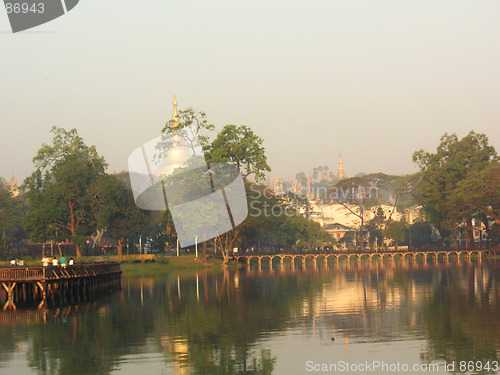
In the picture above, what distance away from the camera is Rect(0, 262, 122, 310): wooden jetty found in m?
39.2

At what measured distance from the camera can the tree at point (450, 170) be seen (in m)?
96.6

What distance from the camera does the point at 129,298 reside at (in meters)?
43.5

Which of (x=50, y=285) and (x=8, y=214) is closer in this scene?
(x=50, y=285)

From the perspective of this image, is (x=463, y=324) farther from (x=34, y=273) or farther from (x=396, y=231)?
(x=396, y=231)

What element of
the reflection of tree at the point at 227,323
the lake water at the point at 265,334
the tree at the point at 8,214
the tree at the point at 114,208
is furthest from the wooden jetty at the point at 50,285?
the tree at the point at 8,214

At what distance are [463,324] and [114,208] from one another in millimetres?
57379

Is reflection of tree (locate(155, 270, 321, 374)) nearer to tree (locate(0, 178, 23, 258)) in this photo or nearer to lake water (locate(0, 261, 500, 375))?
lake water (locate(0, 261, 500, 375))

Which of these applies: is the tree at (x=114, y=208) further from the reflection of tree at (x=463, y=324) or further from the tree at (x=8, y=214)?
the reflection of tree at (x=463, y=324)

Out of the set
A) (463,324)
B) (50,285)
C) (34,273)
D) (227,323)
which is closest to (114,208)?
(50,285)

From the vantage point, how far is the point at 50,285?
1634 inches

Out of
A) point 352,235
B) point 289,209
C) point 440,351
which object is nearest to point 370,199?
point 289,209

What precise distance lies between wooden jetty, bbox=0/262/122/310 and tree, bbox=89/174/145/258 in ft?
99.7

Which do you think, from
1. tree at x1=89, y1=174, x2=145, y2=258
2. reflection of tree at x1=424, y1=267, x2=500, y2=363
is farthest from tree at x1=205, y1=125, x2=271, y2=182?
reflection of tree at x1=424, y1=267, x2=500, y2=363

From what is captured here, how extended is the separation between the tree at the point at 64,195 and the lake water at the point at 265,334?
3869 centimetres
